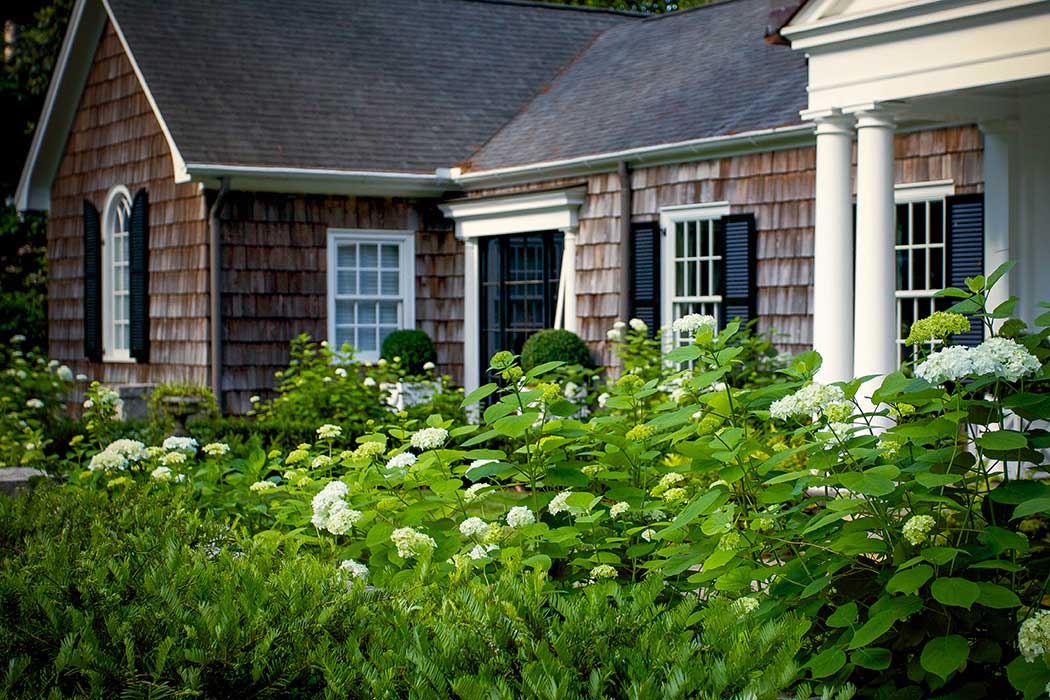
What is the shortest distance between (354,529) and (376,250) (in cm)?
1144

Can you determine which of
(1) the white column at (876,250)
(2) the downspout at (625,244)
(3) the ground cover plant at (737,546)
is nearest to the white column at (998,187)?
(1) the white column at (876,250)

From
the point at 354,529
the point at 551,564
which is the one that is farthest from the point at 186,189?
the point at 551,564

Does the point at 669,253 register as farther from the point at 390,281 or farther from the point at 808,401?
the point at 808,401

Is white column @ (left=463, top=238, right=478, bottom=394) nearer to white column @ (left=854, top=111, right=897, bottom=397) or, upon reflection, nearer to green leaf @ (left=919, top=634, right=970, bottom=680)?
white column @ (left=854, top=111, right=897, bottom=397)

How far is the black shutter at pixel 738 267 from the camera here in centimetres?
1258

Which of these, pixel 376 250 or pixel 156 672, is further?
pixel 376 250

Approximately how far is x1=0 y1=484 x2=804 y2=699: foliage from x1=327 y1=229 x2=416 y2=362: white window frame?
39.9 feet

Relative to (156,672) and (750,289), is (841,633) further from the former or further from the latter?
(750,289)

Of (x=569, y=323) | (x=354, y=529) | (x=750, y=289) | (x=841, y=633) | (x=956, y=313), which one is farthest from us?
(x=569, y=323)

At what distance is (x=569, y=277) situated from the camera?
1485 cm

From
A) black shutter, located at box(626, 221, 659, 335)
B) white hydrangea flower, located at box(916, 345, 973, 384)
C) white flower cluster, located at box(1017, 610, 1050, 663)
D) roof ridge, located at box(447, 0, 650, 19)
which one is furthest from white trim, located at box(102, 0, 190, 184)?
white flower cluster, located at box(1017, 610, 1050, 663)

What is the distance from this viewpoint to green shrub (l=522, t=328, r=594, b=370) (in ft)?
46.1

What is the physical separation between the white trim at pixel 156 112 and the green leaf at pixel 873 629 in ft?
40.7

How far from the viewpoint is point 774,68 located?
543 inches
